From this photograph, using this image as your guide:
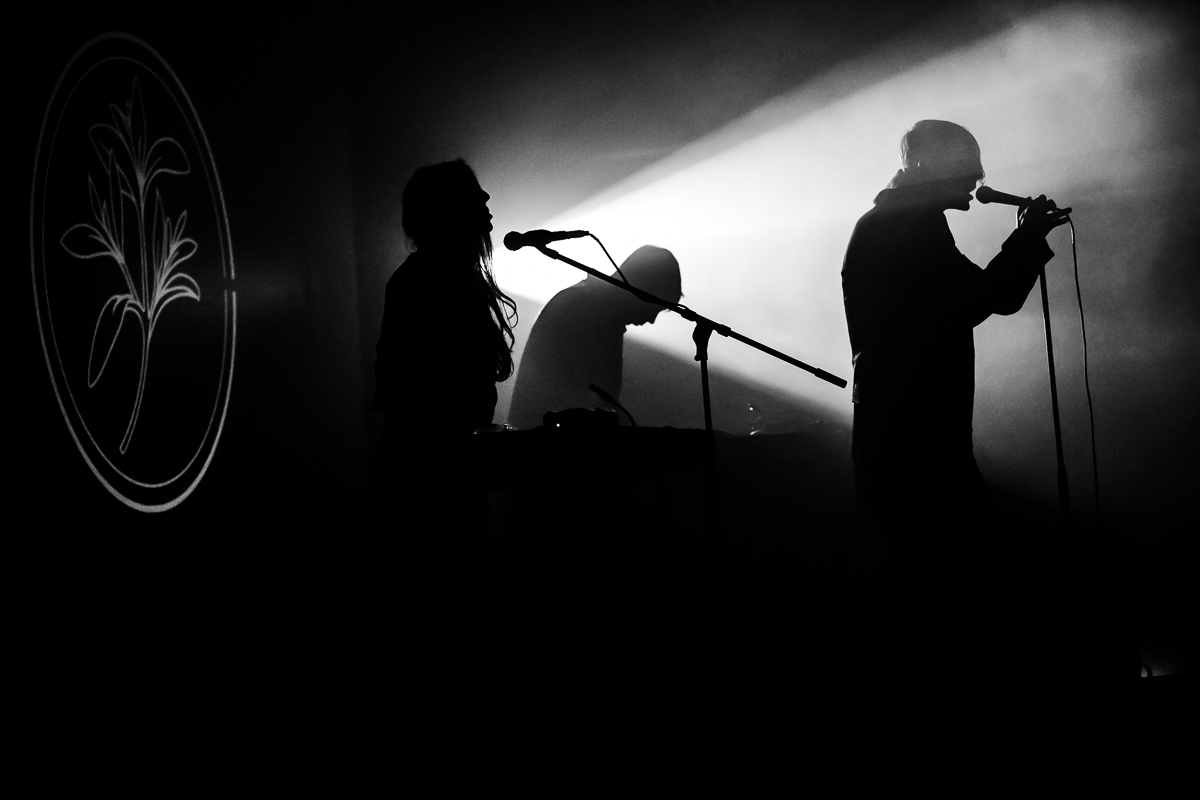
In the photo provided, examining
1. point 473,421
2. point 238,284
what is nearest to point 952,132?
point 473,421

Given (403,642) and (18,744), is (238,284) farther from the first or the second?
(18,744)

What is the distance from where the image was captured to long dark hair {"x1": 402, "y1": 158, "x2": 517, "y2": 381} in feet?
6.86

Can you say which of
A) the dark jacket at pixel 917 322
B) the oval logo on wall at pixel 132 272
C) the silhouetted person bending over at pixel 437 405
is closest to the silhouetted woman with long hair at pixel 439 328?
the silhouetted person bending over at pixel 437 405

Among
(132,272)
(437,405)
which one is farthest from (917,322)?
(132,272)

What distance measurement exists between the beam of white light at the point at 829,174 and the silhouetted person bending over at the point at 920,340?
1.14 m

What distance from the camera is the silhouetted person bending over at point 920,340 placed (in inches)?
98.9

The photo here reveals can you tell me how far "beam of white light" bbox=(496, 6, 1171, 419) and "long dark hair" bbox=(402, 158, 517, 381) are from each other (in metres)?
1.71

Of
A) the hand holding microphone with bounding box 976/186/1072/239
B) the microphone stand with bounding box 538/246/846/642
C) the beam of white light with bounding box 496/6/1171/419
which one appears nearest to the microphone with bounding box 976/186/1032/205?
the hand holding microphone with bounding box 976/186/1072/239

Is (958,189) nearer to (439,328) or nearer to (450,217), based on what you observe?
(450,217)

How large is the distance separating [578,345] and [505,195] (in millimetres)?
1081

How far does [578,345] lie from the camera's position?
10.2 ft

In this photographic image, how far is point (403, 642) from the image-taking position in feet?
6.75

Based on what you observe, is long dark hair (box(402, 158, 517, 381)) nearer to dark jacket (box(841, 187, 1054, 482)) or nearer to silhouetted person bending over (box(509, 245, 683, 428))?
silhouetted person bending over (box(509, 245, 683, 428))

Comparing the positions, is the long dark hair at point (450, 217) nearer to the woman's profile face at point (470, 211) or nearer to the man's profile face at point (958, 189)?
the woman's profile face at point (470, 211)
